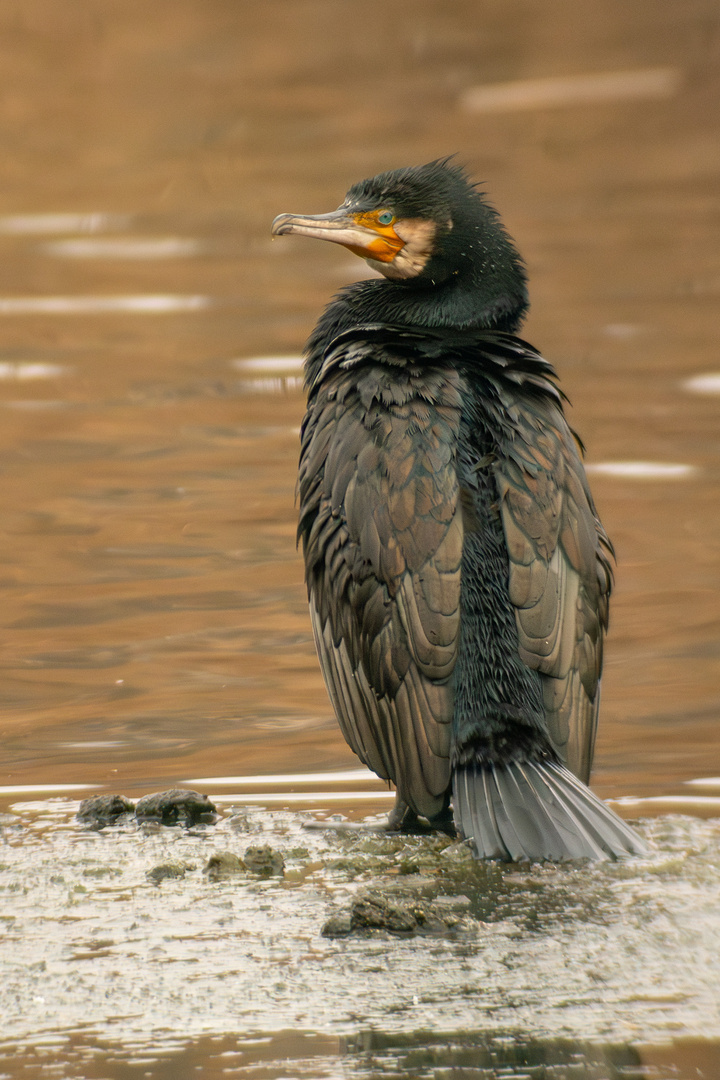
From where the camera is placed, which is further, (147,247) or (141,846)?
(147,247)

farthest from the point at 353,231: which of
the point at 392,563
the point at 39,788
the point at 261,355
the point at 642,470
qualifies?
the point at 261,355

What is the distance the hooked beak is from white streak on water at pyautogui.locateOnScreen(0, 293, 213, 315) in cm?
705

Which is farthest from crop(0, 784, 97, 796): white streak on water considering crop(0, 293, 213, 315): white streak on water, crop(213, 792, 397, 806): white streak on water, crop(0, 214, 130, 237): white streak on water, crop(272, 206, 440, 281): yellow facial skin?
crop(0, 214, 130, 237): white streak on water

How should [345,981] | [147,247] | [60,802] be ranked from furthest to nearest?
[147,247], [60,802], [345,981]

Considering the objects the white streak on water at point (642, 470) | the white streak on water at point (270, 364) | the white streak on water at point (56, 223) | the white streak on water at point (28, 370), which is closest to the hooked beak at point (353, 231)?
the white streak on water at point (642, 470)

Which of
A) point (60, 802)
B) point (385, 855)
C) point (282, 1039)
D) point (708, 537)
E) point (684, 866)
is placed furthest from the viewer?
point (708, 537)

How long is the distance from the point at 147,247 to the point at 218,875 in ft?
32.5

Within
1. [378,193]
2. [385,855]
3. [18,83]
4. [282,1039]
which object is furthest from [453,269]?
[18,83]

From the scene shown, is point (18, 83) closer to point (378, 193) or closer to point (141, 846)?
point (378, 193)

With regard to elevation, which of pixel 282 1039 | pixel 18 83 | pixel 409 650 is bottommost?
pixel 282 1039

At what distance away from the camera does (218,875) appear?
3633 millimetres

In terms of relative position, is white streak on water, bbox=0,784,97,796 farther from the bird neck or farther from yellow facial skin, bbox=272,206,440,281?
yellow facial skin, bbox=272,206,440,281

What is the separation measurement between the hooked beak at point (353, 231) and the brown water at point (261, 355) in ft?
4.78

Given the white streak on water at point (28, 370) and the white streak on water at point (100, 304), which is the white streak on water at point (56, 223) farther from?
the white streak on water at point (28, 370)
